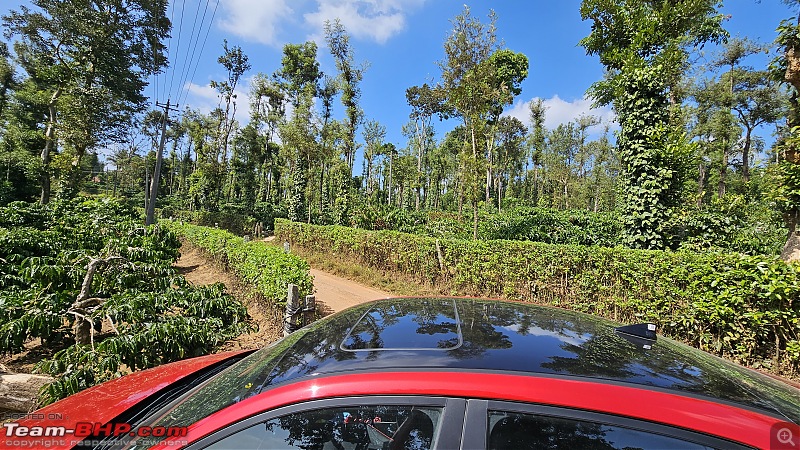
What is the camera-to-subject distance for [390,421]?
3.72 feet

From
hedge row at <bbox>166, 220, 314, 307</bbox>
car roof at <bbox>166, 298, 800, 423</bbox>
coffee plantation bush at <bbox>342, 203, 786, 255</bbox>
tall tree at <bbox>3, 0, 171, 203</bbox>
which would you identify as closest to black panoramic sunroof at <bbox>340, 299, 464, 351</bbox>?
car roof at <bbox>166, 298, 800, 423</bbox>

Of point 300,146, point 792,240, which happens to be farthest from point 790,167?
point 300,146

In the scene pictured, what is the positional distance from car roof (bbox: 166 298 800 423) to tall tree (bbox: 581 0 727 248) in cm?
766

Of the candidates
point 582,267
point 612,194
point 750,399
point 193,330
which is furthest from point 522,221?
point 612,194

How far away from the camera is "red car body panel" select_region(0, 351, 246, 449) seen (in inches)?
67.1

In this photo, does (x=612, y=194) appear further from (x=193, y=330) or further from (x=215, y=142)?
(x=193, y=330)

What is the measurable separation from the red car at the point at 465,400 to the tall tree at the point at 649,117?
25.5 feet

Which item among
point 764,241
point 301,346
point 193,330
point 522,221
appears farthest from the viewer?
point 522,221

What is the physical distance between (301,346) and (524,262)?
6.84m

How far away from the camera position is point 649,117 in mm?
8203

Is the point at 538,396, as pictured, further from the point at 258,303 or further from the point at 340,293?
the point at 340,293

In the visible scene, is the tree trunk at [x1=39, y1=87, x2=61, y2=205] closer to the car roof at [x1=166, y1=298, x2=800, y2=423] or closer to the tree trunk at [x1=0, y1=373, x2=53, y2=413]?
the tree trunk at [x1=0, y1=373, x2=53, y2=413]

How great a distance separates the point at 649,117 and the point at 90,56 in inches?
1316

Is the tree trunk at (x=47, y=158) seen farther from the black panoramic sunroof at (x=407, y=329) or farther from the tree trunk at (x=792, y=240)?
the tree trunk at (x=792, y=240)
